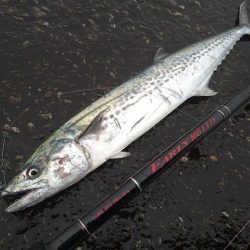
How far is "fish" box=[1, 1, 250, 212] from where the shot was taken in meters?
3.30

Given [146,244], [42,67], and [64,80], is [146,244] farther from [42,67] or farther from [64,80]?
[42,67]

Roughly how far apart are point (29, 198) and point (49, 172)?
0.29m

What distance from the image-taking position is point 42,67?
14.5 ft

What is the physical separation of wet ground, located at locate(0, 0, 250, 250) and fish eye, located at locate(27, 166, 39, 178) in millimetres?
334

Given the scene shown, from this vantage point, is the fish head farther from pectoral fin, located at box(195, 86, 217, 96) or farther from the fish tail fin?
the fish tail fin

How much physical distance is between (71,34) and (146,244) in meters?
2.94

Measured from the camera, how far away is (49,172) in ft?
10.9

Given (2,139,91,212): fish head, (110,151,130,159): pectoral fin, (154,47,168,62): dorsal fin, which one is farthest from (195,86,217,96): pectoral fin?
(2,139,91,212): fish head

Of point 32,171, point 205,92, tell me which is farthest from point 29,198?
point 205,92

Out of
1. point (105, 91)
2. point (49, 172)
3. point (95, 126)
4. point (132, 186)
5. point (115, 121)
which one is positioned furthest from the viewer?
point (105, 91)

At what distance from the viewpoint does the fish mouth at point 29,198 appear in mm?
3169

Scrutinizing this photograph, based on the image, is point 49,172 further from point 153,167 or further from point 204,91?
point 204,91

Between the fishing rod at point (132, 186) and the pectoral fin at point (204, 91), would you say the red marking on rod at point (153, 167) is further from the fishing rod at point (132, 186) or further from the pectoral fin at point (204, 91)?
the pectoral fin at point (204, 91)

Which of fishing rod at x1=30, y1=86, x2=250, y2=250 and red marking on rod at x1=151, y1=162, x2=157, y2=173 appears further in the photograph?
red marking on rod at x1=151, y1=162, x2=157, y2=173
